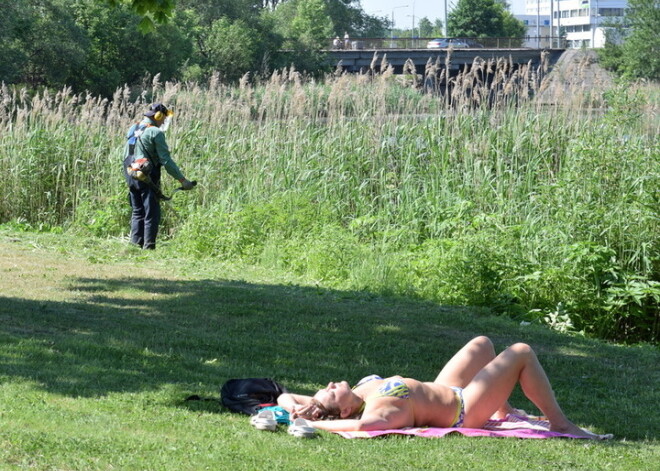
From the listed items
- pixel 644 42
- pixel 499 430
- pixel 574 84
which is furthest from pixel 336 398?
pixel 644 42

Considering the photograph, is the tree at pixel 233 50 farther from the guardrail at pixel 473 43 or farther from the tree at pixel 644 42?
the tree at pixel 644 42

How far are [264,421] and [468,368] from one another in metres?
1.31

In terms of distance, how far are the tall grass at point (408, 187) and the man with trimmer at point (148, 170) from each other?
45 centimetres

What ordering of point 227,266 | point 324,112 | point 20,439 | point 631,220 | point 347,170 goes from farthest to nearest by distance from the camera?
1. point 324,112
2. point 347,170
3. point 227,266
4. point 631,220
5. point 20,439

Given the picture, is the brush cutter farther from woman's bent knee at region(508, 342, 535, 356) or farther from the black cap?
woman's bent knee at region(508, 342, 535, 356)

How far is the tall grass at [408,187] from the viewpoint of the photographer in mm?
9734

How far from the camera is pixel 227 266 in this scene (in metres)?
11.8

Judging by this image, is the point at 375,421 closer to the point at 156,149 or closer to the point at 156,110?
the point at 156,149

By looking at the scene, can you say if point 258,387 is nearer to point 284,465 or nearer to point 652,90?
point 284,465

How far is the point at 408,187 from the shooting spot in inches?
473

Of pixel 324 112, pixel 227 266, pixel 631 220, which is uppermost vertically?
pixel 324 112

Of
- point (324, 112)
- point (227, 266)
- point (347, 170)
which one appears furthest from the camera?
A: point (324, 112)

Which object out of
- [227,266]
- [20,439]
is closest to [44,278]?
[227,266]

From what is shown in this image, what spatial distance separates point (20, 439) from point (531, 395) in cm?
280
